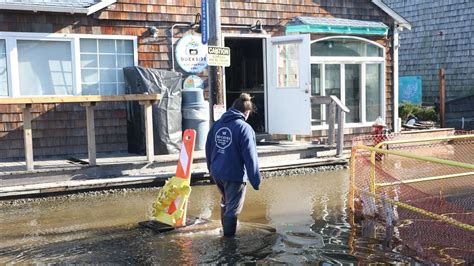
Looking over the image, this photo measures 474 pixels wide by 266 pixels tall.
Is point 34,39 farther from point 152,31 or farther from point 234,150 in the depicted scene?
point 234,150

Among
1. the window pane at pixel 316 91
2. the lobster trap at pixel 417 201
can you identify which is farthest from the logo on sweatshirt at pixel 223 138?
the window pane at pixel 316 91

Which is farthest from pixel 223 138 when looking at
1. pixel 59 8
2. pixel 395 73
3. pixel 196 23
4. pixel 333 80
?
pixel 395 73

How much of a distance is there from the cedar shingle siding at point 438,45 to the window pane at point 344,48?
6.29 metres

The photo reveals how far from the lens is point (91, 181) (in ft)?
29.1

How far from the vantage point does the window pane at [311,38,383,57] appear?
12.6m

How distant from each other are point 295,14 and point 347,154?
11.1ft

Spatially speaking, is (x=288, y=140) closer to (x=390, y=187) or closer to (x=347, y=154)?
(x=347, y=154)

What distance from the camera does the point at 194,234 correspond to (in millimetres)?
6371

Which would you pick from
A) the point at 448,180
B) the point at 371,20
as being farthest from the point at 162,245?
the point at 371,20

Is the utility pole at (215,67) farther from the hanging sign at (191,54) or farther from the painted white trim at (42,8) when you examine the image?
the painted white trim at (42,8)

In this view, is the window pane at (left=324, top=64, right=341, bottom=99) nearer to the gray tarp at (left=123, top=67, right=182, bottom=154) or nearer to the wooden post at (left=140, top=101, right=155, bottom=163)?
the gray tarp at (left=123, top=67, right=182, bottom=154)

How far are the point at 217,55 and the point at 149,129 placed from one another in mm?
1630

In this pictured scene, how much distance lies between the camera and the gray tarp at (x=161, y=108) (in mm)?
10258

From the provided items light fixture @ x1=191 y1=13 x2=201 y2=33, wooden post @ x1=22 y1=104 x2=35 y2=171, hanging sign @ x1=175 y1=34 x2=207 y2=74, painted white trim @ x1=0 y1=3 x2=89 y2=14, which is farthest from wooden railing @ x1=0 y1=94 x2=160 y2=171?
light fixture @ x1=191 y1=13 x2=201 y2=33
